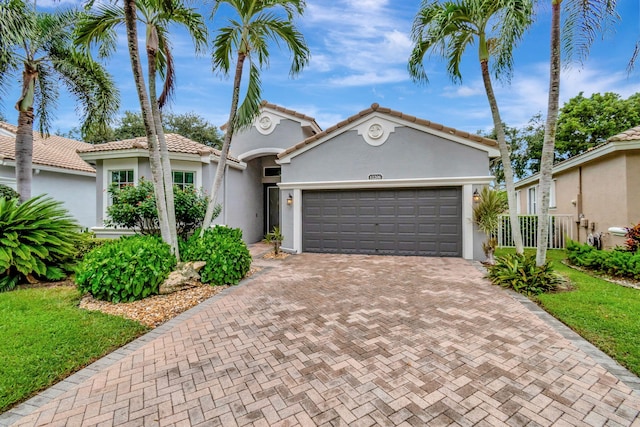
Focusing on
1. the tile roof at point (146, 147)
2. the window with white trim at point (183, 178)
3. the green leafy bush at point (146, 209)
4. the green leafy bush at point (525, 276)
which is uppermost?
the tile roof at point (146, 147)

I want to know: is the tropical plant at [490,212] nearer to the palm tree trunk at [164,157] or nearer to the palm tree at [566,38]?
the palm tree at [566,38]

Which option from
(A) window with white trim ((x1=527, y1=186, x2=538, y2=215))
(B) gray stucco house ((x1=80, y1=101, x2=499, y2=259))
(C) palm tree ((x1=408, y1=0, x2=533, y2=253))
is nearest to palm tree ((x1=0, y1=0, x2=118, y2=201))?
(B) gray stucco house ((x1=80, y1=101, x2=499, y2=259))

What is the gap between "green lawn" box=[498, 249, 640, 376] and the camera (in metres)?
3.86

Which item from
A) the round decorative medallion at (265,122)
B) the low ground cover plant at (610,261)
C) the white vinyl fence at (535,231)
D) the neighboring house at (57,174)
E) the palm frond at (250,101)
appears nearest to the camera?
the low ground cover plant at (610,261)

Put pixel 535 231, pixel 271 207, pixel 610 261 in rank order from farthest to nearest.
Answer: pixel 271 207
pixel 535 231
pixel 610 261

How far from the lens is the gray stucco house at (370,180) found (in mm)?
10234

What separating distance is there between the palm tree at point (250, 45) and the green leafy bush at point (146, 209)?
0.78m

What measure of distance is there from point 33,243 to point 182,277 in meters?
3.83

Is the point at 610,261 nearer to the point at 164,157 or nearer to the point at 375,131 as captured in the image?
the point at 375,131

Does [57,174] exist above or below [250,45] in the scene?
below

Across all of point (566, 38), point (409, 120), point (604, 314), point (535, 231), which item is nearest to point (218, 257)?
point (604, 314)

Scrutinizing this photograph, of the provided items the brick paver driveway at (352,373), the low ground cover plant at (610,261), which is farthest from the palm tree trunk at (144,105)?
the low ground cover plant at (610,261)

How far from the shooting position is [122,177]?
11.3 meters

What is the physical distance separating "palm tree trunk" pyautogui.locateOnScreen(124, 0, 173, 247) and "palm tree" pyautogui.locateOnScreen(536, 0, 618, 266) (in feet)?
30.0
